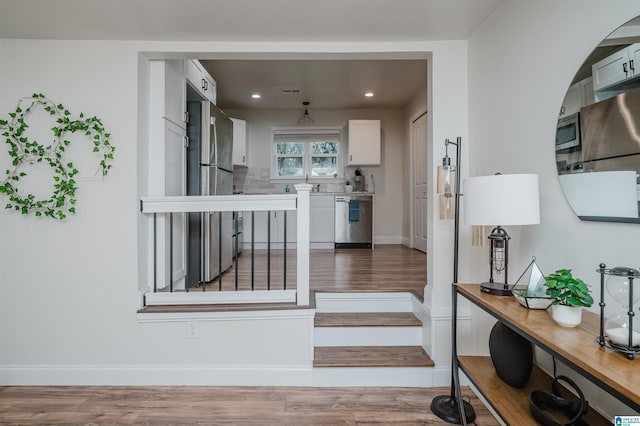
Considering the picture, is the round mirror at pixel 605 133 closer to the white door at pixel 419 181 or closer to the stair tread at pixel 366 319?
the stair tread at pixel 366 319

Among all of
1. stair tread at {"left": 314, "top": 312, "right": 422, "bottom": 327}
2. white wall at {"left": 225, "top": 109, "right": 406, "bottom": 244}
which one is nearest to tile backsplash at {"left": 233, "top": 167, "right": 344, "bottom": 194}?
white wall at {"left": 225, "top": 109, "right": 406, "bottom": 244}

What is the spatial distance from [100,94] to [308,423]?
2.54 meters

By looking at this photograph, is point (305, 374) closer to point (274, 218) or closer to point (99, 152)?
point (99, 152)

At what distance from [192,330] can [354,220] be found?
12.2ft

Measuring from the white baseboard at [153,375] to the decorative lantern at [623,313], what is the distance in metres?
1.80

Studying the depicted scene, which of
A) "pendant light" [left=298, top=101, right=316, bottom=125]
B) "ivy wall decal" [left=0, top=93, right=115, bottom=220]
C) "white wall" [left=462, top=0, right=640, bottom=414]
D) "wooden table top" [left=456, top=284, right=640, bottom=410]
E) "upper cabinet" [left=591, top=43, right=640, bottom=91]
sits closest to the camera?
"wooden table top" [left=456, top=284, right=640, bottom=410]

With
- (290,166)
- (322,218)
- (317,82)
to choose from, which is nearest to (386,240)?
(322,218)

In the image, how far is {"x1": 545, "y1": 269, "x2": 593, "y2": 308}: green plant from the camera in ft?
3.86

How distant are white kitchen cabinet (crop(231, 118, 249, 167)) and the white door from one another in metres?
2.84

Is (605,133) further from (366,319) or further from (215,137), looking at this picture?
(215,137)

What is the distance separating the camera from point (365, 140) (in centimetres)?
600

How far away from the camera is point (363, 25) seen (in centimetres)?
222

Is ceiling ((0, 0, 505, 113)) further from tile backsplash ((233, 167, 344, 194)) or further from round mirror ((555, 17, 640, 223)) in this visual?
tile backsplash ((233, 167, 344, 194))

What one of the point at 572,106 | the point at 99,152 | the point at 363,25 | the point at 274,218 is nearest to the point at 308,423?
the point at 572,106
